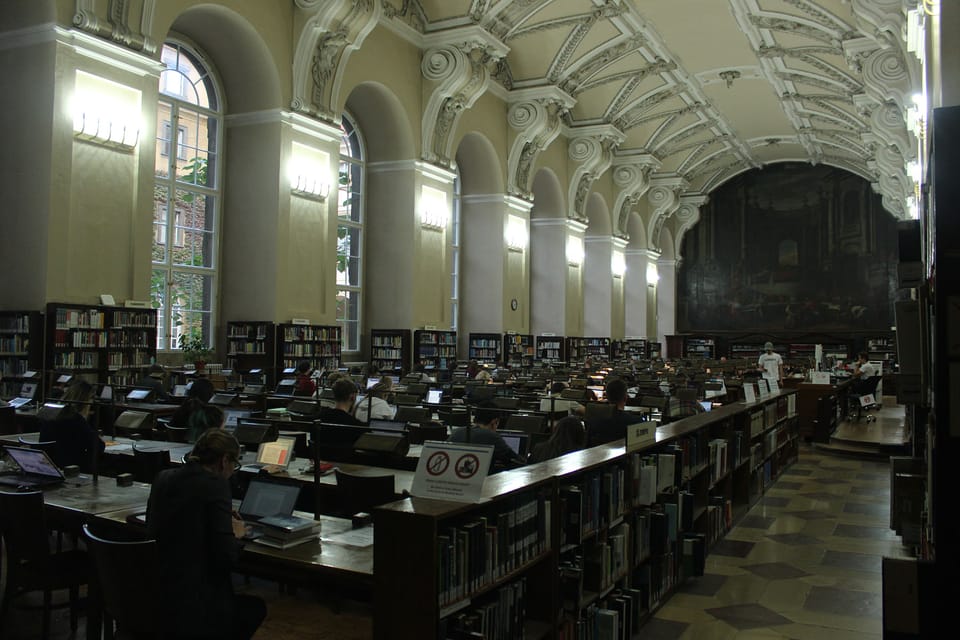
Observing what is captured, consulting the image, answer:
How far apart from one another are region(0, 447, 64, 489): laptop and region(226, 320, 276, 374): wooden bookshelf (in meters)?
9.06

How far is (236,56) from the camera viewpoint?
13.9 m

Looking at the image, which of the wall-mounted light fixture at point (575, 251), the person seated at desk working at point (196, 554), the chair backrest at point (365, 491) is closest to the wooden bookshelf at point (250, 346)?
the chair backrest at point (365, 491)

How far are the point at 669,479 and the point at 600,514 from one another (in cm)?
112

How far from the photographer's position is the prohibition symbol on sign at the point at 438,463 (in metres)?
3.06

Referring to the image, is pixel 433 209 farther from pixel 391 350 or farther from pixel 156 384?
pixel 156 384

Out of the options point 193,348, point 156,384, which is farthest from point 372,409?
point 193,348

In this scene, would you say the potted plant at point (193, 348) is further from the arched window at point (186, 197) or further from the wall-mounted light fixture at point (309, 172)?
the wall-mounted light fixture at point (309, 172)

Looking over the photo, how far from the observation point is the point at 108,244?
10.9m

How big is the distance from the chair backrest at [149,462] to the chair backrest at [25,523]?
138cm

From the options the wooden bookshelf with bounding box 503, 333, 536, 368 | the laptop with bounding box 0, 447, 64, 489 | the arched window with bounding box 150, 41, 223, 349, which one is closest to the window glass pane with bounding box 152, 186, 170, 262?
the arched window with bounding box 150, 41, 223, 349

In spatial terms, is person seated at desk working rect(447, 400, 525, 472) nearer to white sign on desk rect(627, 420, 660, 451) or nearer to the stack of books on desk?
white sign on desk rect(627, 420, 660, 451)

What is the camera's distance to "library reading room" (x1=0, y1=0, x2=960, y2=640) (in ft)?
9.98

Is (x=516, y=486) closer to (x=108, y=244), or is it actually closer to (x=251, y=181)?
(x=108, y=244)

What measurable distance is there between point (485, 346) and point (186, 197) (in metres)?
9.29
